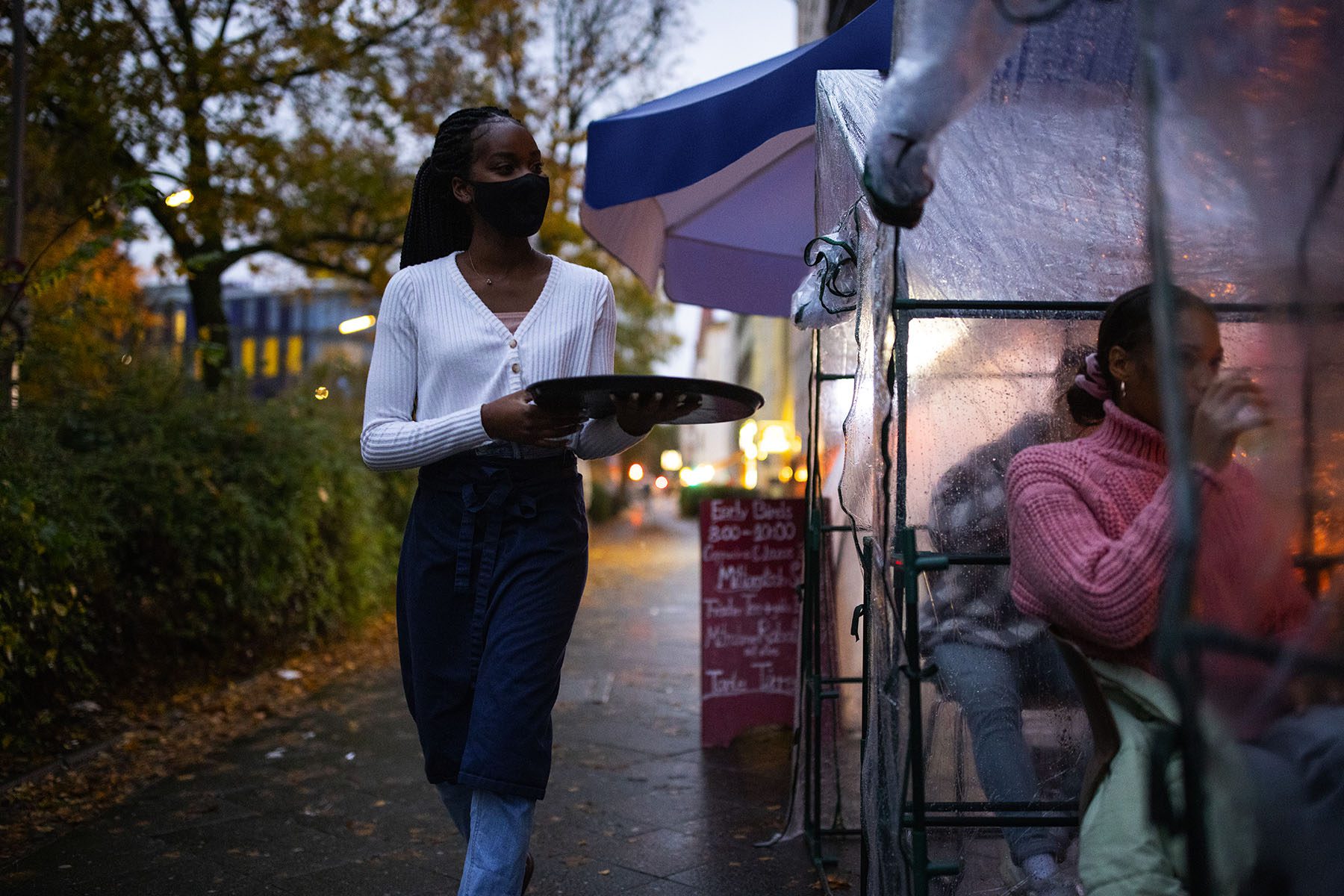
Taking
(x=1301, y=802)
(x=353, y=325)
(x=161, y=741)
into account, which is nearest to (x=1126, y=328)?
(x=1301, y=802)

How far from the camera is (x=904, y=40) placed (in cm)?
206

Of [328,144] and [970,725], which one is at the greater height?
[328,144]

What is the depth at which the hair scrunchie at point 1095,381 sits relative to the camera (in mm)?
2473

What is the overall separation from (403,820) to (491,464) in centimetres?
252

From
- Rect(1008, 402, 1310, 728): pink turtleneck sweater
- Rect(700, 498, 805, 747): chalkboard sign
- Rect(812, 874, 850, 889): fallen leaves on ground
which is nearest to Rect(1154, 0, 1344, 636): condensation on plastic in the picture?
Rect(1008, 402, 1310, 728): pink turtleneck sweater

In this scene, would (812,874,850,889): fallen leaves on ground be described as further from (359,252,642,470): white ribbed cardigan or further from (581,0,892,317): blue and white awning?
(581,0,892,317): blue and white awning

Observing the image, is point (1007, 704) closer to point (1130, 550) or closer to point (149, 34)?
point (1130, 550)

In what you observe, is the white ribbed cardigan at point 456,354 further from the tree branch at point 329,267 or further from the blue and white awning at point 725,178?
the tree branch at point 329,267

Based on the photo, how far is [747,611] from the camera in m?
5.67

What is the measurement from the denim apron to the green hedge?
2.75 meters

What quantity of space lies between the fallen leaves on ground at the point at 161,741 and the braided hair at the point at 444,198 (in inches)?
110

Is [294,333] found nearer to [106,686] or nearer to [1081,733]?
[106,686]

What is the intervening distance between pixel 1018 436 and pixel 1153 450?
1.48 ft

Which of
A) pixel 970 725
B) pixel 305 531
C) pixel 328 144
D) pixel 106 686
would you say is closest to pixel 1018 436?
pixel 970 725
